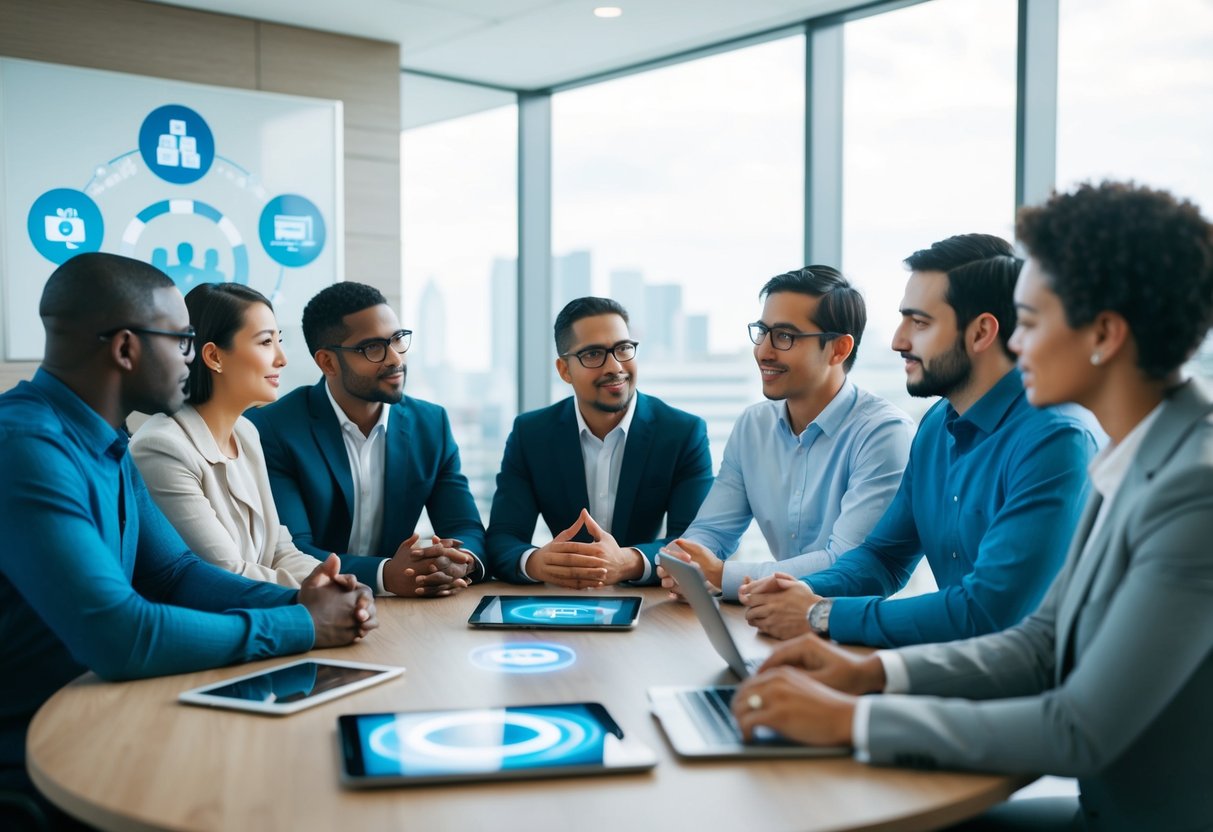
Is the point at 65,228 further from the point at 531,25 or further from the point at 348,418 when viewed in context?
the point at 531,25

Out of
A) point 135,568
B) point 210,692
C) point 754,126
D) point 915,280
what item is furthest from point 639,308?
point 210,692

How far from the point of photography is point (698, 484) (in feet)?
11.0

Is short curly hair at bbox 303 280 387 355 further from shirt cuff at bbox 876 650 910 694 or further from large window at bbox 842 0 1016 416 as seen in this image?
shirt cuff at bbox 876 650 910 694

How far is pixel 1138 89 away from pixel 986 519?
234cm

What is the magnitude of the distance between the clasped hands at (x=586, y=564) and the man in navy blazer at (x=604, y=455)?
0.49m

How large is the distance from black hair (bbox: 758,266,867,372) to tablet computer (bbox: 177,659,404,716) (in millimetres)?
1729

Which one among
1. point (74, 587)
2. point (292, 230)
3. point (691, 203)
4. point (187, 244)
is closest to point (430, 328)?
point (292, 230)

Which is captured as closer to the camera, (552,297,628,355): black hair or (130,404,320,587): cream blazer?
(130,404,320,587): cream blazer

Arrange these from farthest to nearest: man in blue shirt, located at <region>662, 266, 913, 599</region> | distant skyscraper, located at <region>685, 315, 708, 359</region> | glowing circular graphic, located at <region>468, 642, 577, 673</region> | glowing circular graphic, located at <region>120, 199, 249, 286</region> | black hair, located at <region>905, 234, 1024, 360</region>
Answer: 1. distant skyscraper, located at <region>685, 315, 708, 359</region>
2. glowing circular graphic, located at <region>120, 199, 249, 286</region>
3. man in blue shirt, located at <region>662, 266, 913, 599</region>
4. black hair, located at <region>905, 234, 1024, 360</region>
5. glowing circular graphic, located at <region>468, 642, 577, 673</region>

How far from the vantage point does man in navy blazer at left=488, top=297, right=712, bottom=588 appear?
3.34 meters

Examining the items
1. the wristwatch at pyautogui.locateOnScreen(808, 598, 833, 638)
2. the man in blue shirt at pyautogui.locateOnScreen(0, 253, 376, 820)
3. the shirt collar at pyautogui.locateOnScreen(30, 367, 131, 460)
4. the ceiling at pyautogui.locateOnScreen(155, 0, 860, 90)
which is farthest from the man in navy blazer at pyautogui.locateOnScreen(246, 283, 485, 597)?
the ceiling at pyautogui.locateOnScreen(155, 0, 860, 90)

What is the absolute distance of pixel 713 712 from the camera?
1.66 metres

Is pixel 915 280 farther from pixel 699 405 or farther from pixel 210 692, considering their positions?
pixel 699 405

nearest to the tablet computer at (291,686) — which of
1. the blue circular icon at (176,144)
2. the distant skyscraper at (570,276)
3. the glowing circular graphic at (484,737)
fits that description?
the glowing circular graphic at (484,737)
